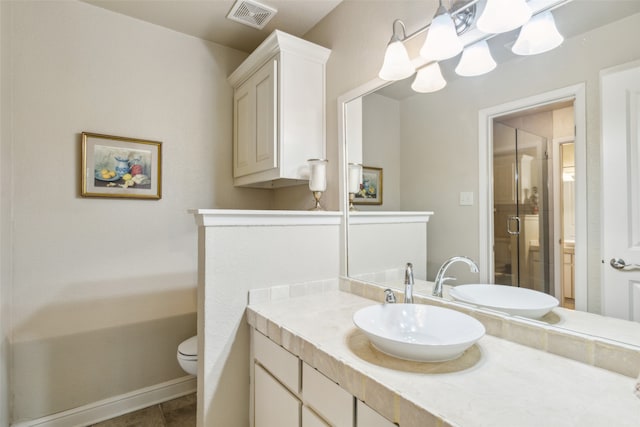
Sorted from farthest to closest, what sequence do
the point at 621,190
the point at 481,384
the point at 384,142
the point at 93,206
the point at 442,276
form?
the point at 93,206 → the point at 384,142 → the point at 442,276 → the point at 621,190 → the point at 481,384

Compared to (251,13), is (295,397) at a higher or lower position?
lower

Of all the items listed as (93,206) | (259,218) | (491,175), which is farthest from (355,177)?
(93,206)

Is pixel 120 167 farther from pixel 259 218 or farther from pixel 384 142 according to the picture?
pixel 384 142

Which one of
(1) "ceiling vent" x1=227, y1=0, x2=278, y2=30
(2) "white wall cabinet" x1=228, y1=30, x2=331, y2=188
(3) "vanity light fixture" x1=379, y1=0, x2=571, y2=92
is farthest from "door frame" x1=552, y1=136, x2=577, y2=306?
(1) "ceiling vent" x1=227, y1=0, x2=278, y2=30

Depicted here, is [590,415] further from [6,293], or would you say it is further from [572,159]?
[6,293]

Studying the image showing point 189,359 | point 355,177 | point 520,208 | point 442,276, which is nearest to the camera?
point 520,208

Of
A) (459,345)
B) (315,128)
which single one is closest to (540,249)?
(459,345)

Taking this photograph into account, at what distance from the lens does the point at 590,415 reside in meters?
0.62

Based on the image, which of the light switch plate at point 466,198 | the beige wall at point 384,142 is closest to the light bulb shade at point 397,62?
the beige wall at point 384,142

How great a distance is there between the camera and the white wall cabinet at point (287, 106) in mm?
1816

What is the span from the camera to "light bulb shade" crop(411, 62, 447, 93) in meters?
1.30

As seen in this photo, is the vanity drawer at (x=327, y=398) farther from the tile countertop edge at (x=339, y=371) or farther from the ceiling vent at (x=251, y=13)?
the ceiling vent at (x=251, y=13)

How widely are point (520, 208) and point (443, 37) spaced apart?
Result: 68 centimetres

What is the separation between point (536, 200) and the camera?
3.35 feet
